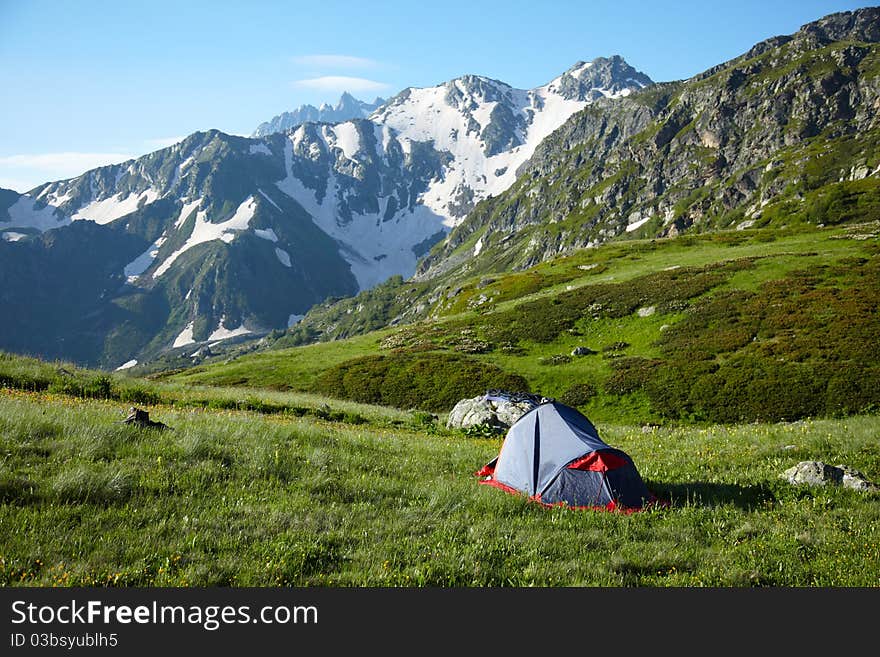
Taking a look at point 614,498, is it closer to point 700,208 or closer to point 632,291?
point 632,291

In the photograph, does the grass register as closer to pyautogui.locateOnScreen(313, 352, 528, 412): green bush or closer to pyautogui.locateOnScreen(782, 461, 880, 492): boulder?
pyautogui.locateOnScreen(782, 461, 880, 492): boulder

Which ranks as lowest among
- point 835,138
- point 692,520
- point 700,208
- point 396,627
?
point 692,520

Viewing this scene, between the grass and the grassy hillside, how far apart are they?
21288mm

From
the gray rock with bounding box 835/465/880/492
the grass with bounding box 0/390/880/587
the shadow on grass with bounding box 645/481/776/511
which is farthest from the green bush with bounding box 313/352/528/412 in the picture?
the gray rock with bounding box 835/465/880/492

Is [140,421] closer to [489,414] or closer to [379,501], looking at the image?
[379,501]

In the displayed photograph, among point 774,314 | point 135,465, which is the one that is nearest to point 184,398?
point 135,465

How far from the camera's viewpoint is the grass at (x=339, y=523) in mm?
6910

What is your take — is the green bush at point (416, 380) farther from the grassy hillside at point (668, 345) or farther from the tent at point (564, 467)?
the tent at point (564, 467)

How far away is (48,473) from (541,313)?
166 ft

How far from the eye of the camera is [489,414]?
24.5m

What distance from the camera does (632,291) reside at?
53812mm

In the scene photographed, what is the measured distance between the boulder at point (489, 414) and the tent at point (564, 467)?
33.9ft

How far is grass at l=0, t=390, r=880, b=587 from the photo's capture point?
691 centimetres

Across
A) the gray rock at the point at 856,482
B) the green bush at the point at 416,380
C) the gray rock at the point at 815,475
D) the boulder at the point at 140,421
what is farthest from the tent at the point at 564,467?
the green bush at the point at 416,380
